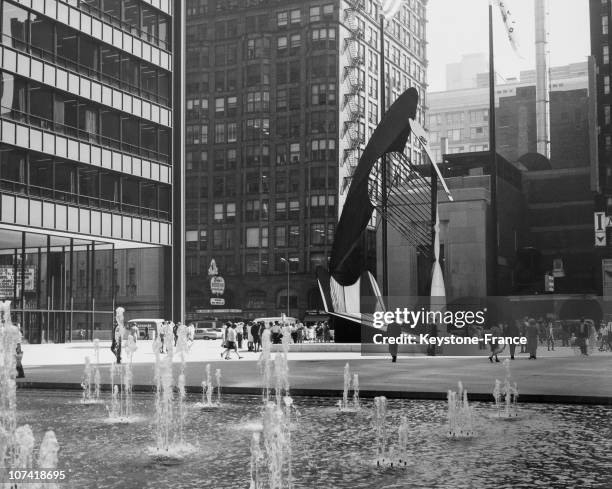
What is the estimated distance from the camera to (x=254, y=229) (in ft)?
350

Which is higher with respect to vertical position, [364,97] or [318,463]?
[364,97]

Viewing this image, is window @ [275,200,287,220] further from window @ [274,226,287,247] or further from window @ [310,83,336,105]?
window @ [310,83,336,105]

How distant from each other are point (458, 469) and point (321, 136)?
320 ft

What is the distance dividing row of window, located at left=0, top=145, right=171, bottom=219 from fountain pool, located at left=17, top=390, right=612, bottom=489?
29.8 metres

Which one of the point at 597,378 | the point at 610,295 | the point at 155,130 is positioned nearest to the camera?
the point at 597,378

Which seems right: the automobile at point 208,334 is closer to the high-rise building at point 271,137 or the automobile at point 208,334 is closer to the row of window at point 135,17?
the high-rise building at point 271,137

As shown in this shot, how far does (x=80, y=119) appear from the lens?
47750 millimetres

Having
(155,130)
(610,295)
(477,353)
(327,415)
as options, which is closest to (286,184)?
(610,295)

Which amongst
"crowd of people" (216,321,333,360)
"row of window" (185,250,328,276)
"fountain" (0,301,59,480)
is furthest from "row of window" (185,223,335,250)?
"fountain" (0,301,59,480)

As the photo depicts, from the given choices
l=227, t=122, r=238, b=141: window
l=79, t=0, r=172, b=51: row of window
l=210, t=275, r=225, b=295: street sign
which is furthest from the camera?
l=227, t=122, r=238, b=141: window

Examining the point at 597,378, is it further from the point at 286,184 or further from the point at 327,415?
the point at 286,184

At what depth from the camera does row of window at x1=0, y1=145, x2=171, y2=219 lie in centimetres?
4291

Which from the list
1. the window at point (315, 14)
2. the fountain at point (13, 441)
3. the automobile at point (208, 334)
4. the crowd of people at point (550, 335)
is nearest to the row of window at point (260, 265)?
the automobile at point (208, 334)

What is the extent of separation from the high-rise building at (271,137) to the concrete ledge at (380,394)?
79.8m
